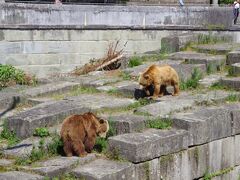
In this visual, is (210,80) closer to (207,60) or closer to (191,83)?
(191,83)

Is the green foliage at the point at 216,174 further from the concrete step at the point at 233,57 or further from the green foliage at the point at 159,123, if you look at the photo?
the concrete step at the point at 233,57

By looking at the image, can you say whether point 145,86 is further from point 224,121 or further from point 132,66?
point 132,66

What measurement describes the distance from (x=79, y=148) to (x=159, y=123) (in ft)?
4.90

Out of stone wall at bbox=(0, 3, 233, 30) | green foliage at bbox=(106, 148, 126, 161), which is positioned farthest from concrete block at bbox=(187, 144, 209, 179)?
stone wall at bbox=(0, 3, 233, 30)

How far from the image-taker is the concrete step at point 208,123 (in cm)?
842

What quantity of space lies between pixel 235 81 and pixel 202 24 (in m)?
6.88

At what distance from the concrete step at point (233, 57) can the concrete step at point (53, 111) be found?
3.44 meters

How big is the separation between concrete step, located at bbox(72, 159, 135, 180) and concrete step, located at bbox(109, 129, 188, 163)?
0.17m

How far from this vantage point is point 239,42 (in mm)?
16047

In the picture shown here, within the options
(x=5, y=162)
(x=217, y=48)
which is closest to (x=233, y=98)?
(x=217, y=48)

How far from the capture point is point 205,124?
8594 mm

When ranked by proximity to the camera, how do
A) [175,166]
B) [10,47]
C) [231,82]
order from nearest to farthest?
[175,166] → [231,82] → [10,47]

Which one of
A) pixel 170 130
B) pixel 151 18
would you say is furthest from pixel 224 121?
pixel 151 18

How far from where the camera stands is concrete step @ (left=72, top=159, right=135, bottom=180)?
273 inches
